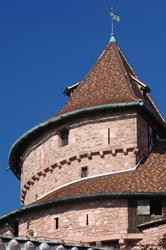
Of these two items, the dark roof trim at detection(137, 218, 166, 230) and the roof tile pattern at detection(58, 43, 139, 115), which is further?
the roof tile pattern at detection(58, 43, 139, 115)

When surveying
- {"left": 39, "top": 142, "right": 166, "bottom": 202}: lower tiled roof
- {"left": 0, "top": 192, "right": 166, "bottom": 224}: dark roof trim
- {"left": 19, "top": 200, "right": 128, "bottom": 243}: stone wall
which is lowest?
{"left": 19, "top": 200, "right": 128, "bottom": 243}: stone wall

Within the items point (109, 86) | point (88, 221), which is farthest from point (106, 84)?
point (88, 221)

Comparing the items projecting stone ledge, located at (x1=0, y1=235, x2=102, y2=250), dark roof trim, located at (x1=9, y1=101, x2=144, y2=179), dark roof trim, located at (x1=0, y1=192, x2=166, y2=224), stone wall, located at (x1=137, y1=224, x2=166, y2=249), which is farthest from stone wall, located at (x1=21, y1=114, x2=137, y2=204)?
projecting stone ledge, located at (x1=0, y1=235, x2=102, y2=250)

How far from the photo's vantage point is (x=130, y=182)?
29781 mm

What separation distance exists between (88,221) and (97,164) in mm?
3107

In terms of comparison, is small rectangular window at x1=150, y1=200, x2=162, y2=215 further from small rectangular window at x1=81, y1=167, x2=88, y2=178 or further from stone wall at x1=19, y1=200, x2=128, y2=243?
small rectangular window at x1=81, y1=167, x2=88, y2=178

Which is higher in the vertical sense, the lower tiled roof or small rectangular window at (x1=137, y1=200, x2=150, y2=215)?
the lower tiled roof

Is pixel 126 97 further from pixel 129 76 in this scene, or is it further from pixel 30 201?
pixel 30 201

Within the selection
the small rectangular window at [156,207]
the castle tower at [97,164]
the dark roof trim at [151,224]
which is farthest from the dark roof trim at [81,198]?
the dark roof trim at [151,224]

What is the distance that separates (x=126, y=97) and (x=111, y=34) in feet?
19.3

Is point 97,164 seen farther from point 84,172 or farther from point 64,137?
point 64,137

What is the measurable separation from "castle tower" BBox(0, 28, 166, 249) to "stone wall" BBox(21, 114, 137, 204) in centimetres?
3

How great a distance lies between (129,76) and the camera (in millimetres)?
35188

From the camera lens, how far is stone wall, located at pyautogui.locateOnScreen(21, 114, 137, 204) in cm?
3175
